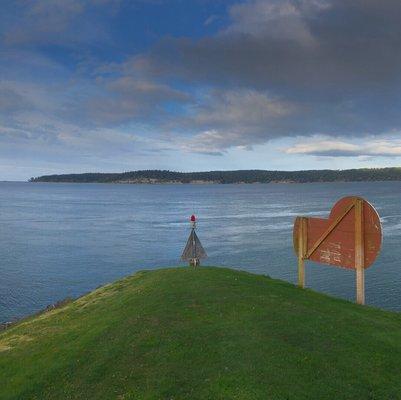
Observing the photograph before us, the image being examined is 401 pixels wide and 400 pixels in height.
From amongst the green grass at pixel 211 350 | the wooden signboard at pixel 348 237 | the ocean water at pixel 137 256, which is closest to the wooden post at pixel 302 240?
the wooden signboard at pixel 348 237

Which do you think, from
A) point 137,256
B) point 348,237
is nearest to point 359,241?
point 348,237

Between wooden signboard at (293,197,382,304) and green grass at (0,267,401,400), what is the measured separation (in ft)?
7.24

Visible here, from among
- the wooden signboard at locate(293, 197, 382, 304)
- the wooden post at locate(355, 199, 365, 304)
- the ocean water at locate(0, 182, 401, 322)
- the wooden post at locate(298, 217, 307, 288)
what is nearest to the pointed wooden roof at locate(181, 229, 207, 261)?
the wooden post at locate(298, 217, 307, 288)

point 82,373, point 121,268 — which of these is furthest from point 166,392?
point 121,268

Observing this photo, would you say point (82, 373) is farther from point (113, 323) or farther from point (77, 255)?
point (77, 255)

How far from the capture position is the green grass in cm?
1231

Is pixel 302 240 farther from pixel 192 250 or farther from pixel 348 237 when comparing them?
pixel 192 250

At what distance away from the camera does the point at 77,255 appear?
6956cm

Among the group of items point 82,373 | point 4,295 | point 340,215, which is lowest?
point 4,295

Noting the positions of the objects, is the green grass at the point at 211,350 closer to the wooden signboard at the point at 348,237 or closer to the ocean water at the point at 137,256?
the wooden signboard at the point at 348,237

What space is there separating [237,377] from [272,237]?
222 feet

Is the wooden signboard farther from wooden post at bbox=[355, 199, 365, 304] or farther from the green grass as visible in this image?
the green grass

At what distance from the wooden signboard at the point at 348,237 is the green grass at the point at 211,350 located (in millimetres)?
2206

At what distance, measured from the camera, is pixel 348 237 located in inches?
858
